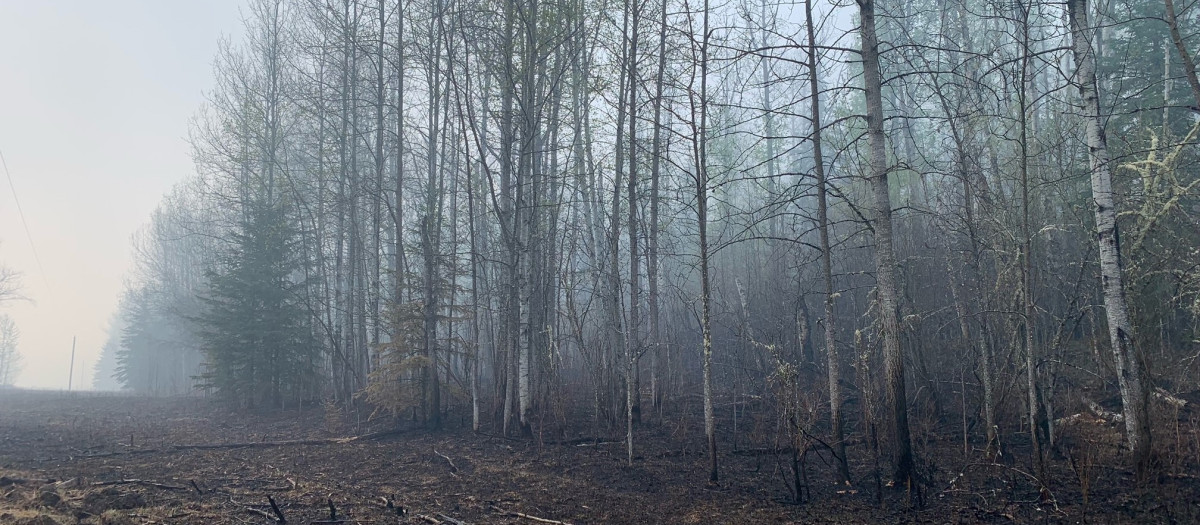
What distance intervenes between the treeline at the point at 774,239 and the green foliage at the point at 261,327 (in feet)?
0.22

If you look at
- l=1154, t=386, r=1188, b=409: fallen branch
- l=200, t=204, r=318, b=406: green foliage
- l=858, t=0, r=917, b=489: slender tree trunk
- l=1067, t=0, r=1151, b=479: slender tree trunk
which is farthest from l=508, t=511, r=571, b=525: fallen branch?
l=200, t=204, r=318, b=406: green foliage

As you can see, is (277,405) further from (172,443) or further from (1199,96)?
(1199,96)

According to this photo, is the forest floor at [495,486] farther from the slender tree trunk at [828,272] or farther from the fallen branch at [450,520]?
the slender tree trunk at [828,272]

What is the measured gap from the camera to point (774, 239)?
7.58 metres

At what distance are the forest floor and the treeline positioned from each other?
488 millimetres

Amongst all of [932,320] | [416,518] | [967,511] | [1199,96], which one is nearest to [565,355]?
[932,320]

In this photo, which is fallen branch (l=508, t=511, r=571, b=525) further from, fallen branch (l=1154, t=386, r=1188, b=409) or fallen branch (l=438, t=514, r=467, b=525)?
fallen branch (l=1154, t=386, r=1188, b=409)

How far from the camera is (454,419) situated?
12750 mm

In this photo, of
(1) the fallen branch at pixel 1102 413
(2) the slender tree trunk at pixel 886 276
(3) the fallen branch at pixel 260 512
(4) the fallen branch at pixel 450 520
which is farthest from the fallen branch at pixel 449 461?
(1) the fallen branch at pixel 1102 413

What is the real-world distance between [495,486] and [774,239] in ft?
13.6

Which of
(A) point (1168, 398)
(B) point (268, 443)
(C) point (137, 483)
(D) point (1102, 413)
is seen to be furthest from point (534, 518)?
(D) point (1102, 413)

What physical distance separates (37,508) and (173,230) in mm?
40969

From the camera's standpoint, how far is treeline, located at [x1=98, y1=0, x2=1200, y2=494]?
263 inches

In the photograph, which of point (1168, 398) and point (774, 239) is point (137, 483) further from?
point (1168, 398)
